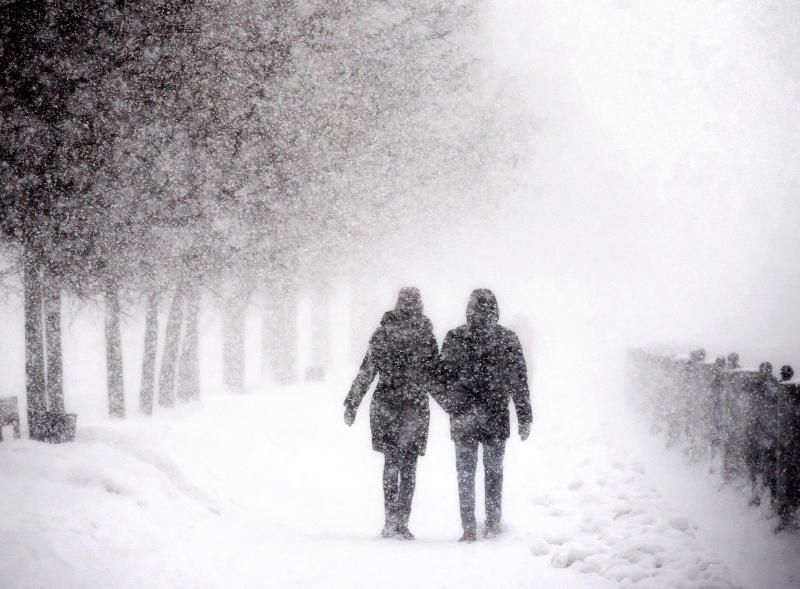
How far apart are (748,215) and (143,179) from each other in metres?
55.7

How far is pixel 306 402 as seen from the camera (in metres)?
13.1

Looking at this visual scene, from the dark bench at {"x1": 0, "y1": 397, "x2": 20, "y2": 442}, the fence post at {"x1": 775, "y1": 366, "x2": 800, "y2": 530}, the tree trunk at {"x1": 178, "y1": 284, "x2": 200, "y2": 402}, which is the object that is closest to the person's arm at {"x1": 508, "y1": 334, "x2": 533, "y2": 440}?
the fence post at {"x1": 775, "y1": 366, "x2": 800, "y2": 530}

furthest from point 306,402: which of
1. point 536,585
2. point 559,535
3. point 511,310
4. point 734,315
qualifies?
point 734,315

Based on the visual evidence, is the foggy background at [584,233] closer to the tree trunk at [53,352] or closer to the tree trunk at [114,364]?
the tree trunk at [114,364]

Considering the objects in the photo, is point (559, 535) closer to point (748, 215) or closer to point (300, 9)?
point (300, 9)

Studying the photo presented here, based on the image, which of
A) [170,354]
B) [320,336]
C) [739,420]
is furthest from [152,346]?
[320,336]

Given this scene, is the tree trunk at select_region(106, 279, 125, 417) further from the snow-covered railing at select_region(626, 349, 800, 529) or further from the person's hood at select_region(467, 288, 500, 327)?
the snow-covered railing at select_region(626, 349, 800, 529)

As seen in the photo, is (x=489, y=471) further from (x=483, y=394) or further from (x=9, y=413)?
(x=9, y=413)

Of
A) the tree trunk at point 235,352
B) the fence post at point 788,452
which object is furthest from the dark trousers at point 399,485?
the tree trunk at point 235,352

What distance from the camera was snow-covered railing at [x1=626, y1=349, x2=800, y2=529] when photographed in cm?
530

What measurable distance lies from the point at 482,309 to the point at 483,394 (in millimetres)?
739

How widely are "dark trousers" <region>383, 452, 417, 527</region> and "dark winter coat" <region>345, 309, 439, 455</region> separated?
9cm

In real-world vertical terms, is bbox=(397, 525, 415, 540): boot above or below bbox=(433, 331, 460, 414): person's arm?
below

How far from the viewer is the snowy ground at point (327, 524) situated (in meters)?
4.39
